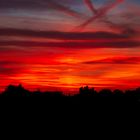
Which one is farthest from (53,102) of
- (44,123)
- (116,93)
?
(116,93)

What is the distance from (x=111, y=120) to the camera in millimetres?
57500

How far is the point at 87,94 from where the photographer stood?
7244cm

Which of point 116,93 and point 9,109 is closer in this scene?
point 9,109

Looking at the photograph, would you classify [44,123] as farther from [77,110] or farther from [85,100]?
[85,100]

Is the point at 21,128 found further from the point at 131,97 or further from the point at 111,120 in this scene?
the point at 131,97

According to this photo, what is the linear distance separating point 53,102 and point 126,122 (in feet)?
34.7

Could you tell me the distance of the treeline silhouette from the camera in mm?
67938

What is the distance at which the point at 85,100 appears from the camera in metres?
66.6

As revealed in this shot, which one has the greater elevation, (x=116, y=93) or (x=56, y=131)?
(x=116, y=93)

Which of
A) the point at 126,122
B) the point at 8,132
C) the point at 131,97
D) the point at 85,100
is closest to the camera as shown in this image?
the point at 8,132

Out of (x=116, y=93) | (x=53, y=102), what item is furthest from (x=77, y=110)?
(x=116, y=93)

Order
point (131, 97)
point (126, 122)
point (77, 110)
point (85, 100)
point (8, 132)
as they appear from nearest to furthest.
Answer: point (8, 132) → point (126, 122) → point (77, 110) → point (85, 100) → point (131, 97)

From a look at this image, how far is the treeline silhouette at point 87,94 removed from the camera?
6794cm

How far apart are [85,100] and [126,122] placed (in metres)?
10.6
